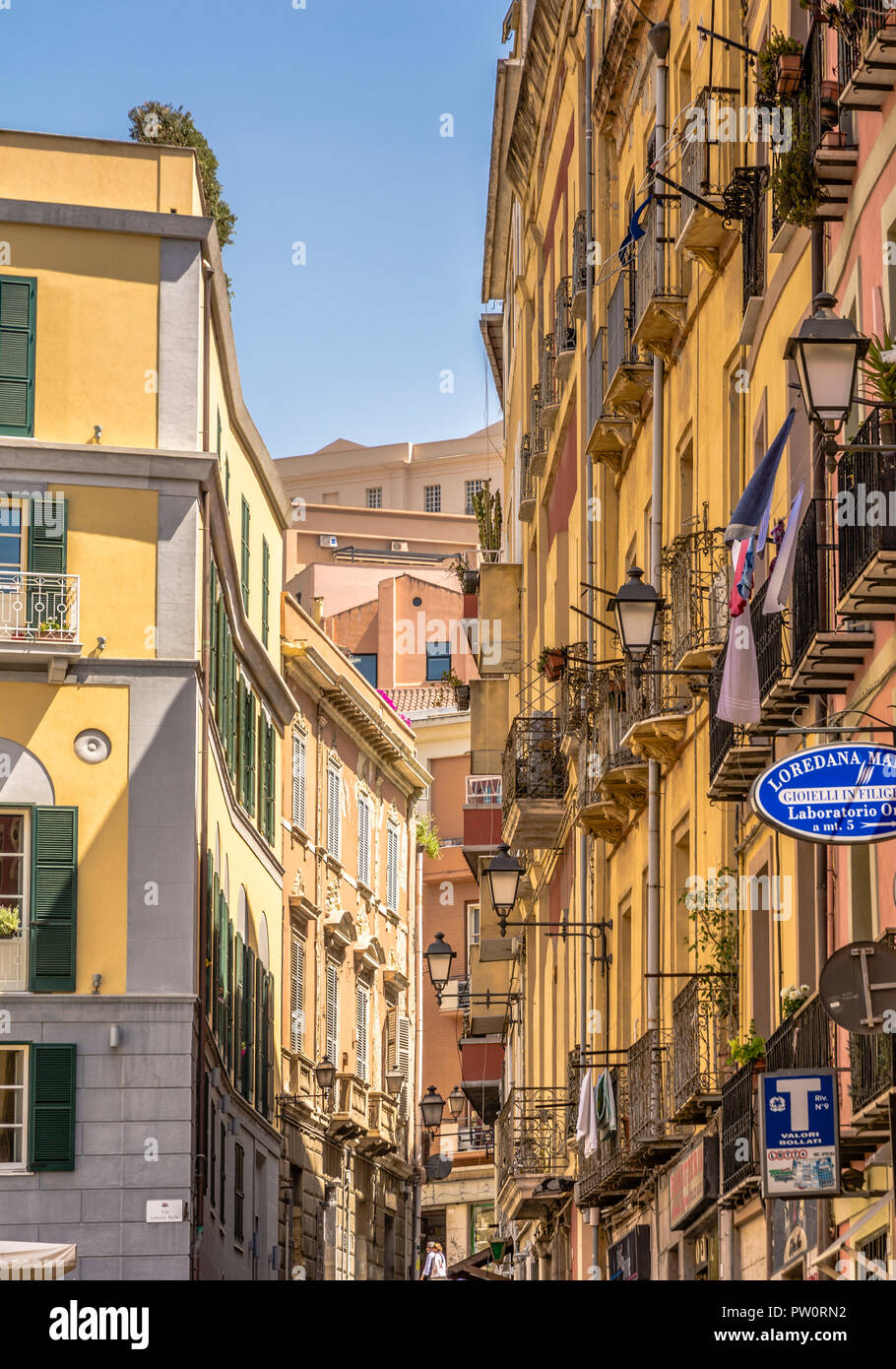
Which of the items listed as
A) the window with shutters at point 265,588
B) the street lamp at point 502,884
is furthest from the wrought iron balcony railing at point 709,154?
the window with shutters at point 265,588

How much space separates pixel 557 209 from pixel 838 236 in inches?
751

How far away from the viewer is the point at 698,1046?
19094 millimetres

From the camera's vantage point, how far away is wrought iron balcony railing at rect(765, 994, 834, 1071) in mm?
14516

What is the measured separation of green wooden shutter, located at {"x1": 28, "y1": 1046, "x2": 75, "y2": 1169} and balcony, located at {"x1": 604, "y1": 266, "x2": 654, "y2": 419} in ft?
35.1

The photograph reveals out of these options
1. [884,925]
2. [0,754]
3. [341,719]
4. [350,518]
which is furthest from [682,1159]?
[350,518]

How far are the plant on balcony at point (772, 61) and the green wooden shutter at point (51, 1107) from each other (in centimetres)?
1717

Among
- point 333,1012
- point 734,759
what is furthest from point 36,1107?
point 333,1012

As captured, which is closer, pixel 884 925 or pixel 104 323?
pixel 884 925

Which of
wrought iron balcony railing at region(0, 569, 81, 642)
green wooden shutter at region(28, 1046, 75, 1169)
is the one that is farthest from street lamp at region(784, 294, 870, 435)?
wrought iron balcony railing at region(0, 569, 81, 642)

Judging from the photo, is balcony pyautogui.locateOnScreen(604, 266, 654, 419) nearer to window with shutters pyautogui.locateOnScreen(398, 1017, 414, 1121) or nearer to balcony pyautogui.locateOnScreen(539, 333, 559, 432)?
balcony pyautogui.locateOnScreen(539, 333, 559, 432)

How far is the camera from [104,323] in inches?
1286

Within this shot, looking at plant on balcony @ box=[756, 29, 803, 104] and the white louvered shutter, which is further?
the white louvered shutter

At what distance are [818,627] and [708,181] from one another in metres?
5.99
